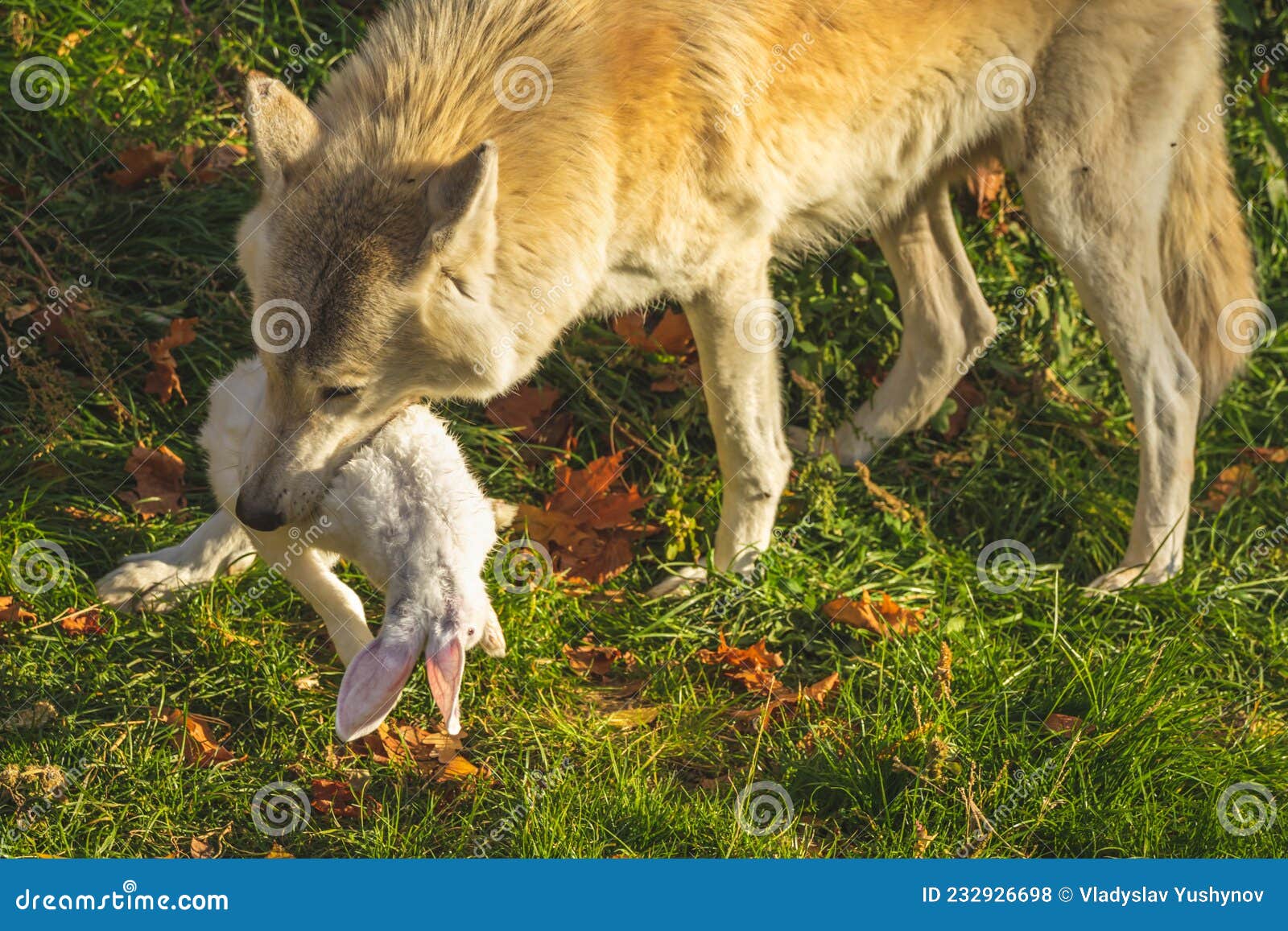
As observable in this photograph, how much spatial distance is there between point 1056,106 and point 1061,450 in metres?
1.27

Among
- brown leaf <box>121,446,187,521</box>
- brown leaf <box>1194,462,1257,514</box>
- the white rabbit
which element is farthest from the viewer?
brown leaf <box>1194,462,1257,514</box>

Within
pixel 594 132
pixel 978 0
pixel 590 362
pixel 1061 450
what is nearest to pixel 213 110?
pixel 590 362

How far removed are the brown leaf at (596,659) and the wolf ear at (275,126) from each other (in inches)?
62.2

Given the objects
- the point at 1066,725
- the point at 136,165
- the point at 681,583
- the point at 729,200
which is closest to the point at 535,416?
the point at 681,583

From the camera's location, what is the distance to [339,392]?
315 centimetres

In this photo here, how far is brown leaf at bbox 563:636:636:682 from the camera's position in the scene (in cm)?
371

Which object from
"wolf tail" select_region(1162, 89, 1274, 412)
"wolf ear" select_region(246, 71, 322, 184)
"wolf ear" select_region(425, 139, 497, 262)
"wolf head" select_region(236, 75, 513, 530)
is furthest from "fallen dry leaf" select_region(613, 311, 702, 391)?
"wolf tail" select_region(1162, 89, 1274, 412)

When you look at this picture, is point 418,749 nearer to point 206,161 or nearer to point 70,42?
point 206,161

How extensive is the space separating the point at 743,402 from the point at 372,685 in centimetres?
158

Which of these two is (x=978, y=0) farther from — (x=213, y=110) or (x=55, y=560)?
(x=55, y=560)

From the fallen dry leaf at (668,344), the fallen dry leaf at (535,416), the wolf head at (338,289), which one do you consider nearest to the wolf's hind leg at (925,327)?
the fallen dry leaf at (668,344)

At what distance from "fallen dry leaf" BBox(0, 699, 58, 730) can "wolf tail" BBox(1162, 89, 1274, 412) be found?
375 cm

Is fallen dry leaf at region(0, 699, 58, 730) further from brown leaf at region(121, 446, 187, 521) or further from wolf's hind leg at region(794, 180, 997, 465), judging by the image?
wolf's hind leg at region(794, 180, 997, 465)

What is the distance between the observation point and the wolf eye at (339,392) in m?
3.13
